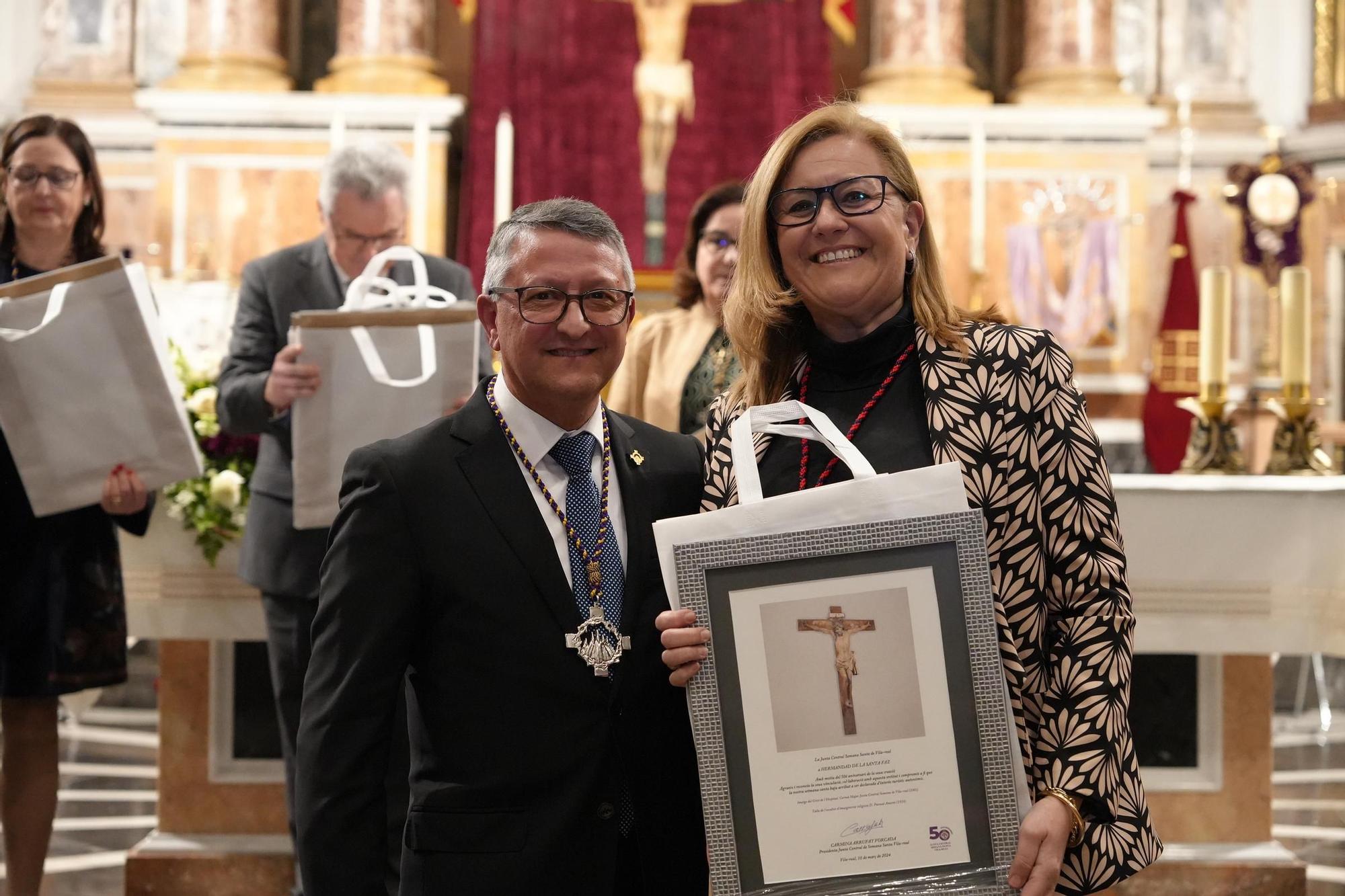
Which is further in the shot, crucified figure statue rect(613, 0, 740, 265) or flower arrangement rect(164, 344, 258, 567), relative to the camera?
crucified figure statue rect(613, 0, 740, 265)

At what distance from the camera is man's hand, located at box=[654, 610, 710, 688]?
1.90m

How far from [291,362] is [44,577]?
3.08ft

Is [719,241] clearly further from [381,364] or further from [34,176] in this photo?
[34,176]

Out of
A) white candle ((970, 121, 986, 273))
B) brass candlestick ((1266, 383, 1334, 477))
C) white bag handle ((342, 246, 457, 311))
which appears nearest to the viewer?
white bag handle ((342, 246, 457, 311))

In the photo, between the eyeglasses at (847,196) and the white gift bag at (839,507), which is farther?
the eyeglasses at (847,196)

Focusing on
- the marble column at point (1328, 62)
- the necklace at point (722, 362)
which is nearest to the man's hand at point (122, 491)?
the necklace at point (722, 362)

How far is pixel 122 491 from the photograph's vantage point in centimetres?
364

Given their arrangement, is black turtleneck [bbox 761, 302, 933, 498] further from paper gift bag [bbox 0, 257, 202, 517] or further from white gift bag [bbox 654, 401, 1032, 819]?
paper gift bag [bbox 0, 257, 202, 517]

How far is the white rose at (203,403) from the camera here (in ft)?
14.5

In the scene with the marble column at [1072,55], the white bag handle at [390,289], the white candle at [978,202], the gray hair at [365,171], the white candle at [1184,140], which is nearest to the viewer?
the white bag handle at [390,289]

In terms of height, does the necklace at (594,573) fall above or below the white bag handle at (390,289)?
below

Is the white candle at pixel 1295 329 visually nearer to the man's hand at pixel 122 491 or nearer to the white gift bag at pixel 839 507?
the white gift bag at pixel 839 507

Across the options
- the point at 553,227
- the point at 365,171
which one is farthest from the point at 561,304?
the point at 365,171

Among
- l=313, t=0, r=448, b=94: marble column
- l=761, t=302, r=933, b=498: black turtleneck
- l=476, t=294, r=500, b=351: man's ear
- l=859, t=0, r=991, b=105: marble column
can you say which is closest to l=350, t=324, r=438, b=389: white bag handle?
l=476, t=294, r=500, b=351: man's ear
